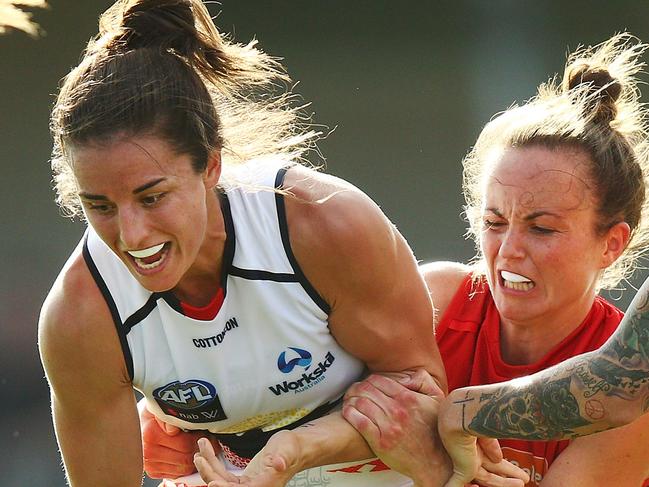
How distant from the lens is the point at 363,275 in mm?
2701

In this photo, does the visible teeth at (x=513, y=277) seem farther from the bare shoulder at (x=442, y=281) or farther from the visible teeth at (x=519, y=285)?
the bare shoulder at (x=442, y=281)

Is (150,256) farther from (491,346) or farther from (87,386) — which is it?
(491,346)

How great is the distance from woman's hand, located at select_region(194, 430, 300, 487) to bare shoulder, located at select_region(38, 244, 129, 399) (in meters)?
0.32

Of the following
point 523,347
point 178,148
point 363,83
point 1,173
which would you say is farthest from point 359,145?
point 178,148

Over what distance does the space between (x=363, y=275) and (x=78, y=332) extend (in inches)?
25.6

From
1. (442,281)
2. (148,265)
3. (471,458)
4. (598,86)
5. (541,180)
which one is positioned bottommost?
(471,458)

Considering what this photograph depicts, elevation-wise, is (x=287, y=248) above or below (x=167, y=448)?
above

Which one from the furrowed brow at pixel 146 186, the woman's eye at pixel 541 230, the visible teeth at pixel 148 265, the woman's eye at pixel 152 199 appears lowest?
the woman's eye at pixel 541 230

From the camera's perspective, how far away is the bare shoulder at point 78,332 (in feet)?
8.70

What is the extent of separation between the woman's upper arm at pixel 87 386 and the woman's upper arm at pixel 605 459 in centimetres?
102

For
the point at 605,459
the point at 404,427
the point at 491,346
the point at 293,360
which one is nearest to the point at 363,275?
the point at 293,360

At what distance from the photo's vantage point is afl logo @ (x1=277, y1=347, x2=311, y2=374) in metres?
2.80

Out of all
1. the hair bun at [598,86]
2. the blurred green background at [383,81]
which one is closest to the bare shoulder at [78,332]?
the hair bun at [598,86]

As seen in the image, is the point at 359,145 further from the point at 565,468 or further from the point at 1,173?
the point at 565,468
